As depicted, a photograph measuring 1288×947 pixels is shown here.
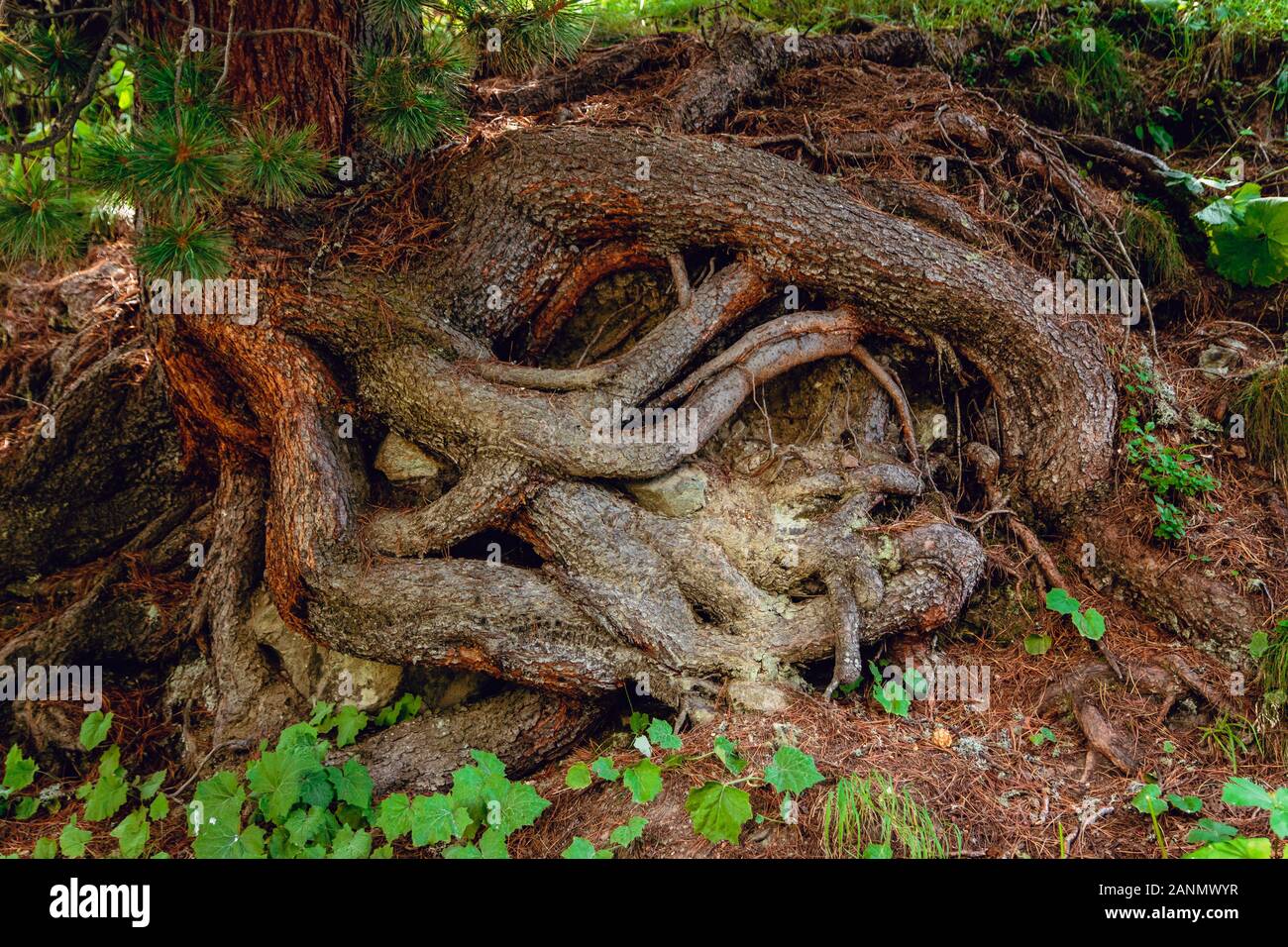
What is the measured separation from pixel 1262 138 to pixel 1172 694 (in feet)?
12.6

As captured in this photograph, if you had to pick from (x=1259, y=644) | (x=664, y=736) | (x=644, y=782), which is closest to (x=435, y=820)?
(x=644, y=782)

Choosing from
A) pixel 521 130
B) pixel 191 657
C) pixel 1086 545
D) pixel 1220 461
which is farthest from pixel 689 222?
pixel 191 657

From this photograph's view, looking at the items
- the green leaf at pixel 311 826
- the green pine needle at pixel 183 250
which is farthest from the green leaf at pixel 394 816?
the green pine needle at pixel 183 250

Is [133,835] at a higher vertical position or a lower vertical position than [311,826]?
lower

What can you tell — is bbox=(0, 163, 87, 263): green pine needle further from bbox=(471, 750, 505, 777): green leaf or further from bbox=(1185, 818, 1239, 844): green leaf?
bbox=(1185, 818, 1239, 844): green leaf

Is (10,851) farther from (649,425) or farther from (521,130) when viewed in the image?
(521,130)

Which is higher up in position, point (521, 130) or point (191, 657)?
point (521, 130)

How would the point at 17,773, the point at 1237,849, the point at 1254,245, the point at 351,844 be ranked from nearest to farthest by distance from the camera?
the point at 1237,849 < the point at 351,844 < the point at 17,773 < the point at 1254,245

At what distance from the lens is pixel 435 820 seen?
287 centimetres

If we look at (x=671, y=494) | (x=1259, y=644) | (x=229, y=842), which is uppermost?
(x=671, y=494)

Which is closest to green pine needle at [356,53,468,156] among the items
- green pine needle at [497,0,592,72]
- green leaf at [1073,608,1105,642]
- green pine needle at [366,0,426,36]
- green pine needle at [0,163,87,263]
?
green pine needle at [366,0,426,36]

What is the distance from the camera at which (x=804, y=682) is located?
355 centimetres

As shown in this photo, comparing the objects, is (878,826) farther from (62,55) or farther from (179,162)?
(62,55)

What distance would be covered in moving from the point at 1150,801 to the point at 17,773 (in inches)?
191
